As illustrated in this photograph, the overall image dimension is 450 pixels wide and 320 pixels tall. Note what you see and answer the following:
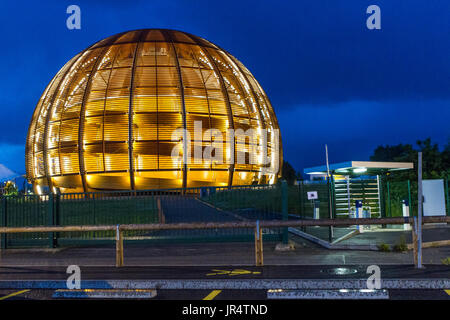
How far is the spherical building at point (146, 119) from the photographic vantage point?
3306cm

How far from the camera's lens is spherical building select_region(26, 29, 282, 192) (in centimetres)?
3306

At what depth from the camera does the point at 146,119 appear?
32906 mm

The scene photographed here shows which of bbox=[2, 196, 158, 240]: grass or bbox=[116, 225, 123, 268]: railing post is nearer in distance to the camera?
bbox=[116, 225, 123, 268]: railing post

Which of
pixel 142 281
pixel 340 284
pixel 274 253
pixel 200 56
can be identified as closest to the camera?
pixel 340 284

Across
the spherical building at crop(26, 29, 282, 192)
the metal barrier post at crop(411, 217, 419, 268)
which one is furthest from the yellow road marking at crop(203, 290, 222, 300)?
the spherical building at crop(26, 29, 282, 192)

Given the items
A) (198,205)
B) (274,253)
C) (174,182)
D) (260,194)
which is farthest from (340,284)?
(174,182)

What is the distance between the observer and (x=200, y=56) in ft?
118

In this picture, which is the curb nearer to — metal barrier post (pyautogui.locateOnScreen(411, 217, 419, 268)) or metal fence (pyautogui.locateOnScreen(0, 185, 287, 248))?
metal barrier post (pyautogui.locateOnScreen(411, 217, 419, 268))

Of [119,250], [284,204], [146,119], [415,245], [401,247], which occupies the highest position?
[146,119]

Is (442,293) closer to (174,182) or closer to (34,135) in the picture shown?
(174,182)

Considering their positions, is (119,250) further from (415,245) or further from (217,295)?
(415,245)

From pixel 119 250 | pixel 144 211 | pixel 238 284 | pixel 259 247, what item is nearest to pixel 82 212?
pixel 144 211

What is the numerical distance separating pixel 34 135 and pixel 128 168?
28.7 feet

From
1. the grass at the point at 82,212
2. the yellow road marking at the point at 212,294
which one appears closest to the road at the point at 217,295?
the yellow road marking at the point at 212,294
